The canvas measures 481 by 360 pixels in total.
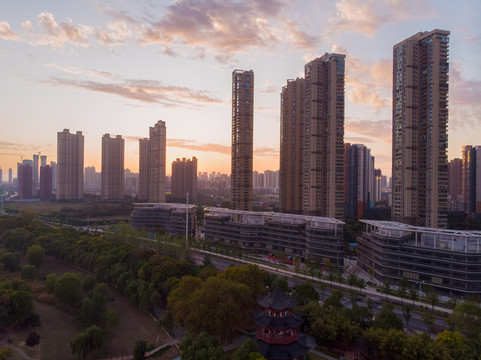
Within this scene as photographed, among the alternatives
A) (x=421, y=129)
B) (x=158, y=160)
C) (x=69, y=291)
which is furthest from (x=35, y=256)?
(x=421, y=129)

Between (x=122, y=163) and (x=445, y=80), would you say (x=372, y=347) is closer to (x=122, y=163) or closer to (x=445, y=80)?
(x=445, y=80)

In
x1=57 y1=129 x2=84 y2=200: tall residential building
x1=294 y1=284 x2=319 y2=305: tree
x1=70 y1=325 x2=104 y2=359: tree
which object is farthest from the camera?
x1=57 y1=129 x2=84 y2=200: tall residential building

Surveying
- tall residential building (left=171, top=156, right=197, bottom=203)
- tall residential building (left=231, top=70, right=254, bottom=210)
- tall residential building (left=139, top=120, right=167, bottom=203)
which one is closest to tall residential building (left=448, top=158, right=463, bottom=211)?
tall residential building (left=231, top=70, right=254, bottom=210)

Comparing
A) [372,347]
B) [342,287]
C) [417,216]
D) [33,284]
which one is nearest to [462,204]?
[417,216]

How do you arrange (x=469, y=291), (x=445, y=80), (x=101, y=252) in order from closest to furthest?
(x=469, y=291)
(x=101, y=252)
(x=445, y=80)

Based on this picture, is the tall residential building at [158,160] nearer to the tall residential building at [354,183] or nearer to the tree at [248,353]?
the tall residential building at [354,183]

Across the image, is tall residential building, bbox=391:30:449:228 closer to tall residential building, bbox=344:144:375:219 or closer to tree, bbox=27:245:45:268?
tall residential building, bbox=344:144:375:219

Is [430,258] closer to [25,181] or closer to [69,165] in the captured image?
[69,165]
